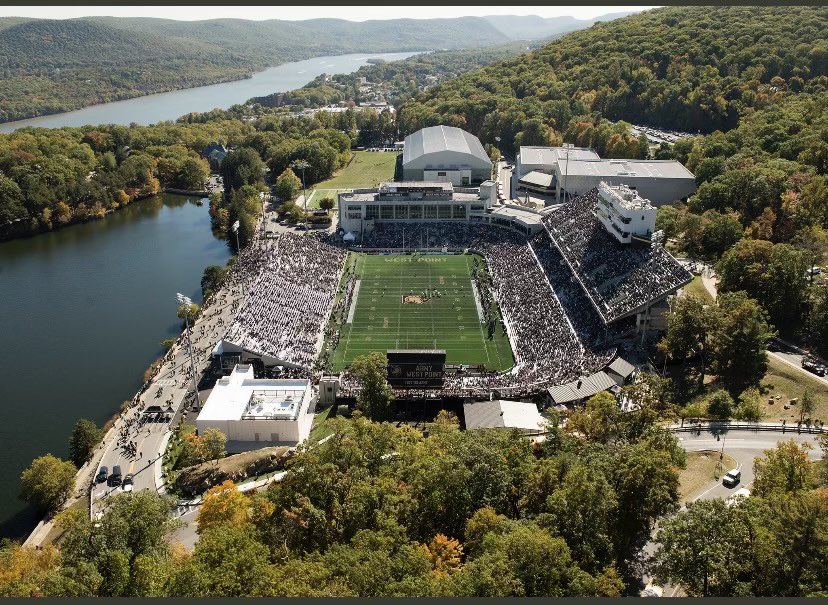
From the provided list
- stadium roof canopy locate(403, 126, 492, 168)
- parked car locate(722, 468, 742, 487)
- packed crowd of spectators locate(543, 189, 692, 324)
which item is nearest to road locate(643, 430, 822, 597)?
parked car locate(722, 468, 742, 487)

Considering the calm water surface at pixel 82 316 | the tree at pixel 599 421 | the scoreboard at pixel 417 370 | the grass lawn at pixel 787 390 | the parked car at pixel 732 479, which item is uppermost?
the tree at pixel 599 421

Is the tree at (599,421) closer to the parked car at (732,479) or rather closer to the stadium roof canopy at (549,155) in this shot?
the parked car at (732,479)

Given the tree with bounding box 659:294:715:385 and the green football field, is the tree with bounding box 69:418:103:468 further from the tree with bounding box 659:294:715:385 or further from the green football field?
the tree with bounding box 659:294:715:385

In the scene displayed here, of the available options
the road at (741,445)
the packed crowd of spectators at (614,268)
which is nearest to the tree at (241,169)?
the packed crowd of spectators at (614,268)

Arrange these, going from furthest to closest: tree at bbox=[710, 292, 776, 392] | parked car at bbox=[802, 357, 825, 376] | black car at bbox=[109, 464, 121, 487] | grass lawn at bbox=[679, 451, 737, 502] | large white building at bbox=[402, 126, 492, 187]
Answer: large white building at bbox=[402, 126, 492, 187], parked car at bbox=[802, 357, 825, 376], tree at bbox=[710, 292, 776, 392], black car at bbox=[109, 464, 121, 487], grass lawn at bbox=[679, 451, 737, 502]

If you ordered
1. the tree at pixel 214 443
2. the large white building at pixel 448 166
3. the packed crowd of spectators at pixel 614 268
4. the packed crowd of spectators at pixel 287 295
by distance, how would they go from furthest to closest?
the large white building at pixel 448 166, the packed crowd of spectators at pixel 287 295, the packed crowd of spectators at pixel 614 268, the tree at pixel 214 443

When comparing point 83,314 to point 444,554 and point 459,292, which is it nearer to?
point 459,292

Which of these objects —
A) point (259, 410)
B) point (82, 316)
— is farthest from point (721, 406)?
point (82, 316)
